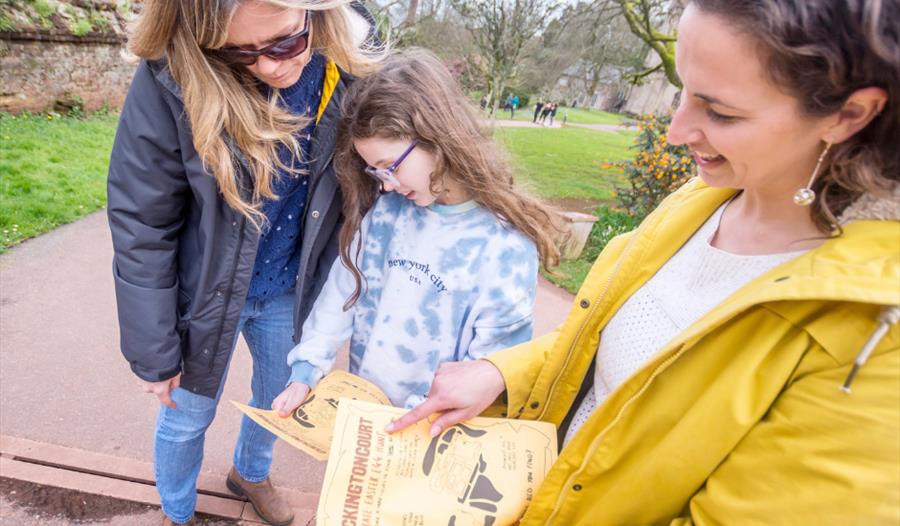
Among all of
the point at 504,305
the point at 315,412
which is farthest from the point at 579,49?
the point at 315,412

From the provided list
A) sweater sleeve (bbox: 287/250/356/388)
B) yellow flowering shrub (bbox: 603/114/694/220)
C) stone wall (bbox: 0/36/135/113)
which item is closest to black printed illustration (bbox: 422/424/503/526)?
sweater sleeve (bbox: 287/250/356/388)

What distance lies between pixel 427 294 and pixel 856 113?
1.16 m

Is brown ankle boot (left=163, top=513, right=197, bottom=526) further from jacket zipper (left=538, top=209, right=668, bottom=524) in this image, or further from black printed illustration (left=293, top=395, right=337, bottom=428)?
jacket zipper (left=538, top=209, right=668, bottom=524)

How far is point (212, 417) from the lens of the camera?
202 cm

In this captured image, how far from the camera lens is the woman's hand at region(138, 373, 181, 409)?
1.73m

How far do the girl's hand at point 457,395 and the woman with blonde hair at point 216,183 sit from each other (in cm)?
73

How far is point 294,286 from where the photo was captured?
199cm

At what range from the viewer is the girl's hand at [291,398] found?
1.55 meters

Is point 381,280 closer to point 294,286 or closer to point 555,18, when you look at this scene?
point 294,286

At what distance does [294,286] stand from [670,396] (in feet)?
4.74

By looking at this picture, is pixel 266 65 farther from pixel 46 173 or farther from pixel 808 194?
pixel 46 173

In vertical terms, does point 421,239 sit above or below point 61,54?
above

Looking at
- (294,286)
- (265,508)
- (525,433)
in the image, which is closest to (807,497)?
(525,433)

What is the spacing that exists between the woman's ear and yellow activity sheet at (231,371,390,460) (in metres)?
1.22
